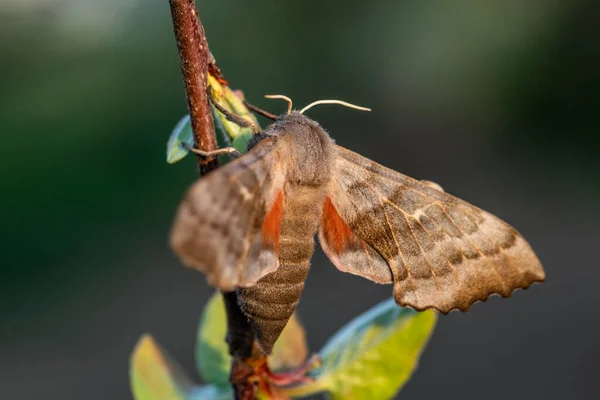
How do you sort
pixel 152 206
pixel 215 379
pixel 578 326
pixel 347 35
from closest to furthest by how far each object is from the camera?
pixel 215 379 → pixel 578 326 → pixel 152 206 → pixel 347 35

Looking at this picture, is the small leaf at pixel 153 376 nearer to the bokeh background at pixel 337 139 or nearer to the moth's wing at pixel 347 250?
the moth's wing at pixel 347 250

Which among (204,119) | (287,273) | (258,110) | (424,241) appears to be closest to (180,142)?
(204,119)

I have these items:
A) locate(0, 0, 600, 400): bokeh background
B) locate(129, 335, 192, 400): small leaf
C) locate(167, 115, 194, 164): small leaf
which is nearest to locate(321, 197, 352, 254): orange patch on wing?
locate(167, 115, 194, 164): small leaf

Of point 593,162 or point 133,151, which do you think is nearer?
point 133,151

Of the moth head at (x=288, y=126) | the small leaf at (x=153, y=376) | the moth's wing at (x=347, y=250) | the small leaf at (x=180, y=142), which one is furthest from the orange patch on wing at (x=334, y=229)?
the small leaf at (x=153, y=376)

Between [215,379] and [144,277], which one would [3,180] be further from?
[215,379]

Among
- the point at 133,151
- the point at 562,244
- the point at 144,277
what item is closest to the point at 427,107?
the point at 562,244

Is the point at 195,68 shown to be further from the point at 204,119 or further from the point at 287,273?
the point at 287,273
